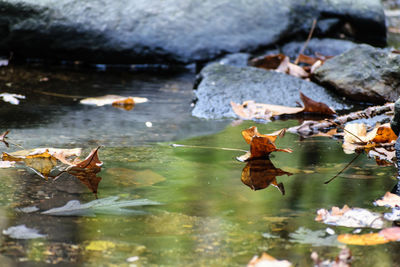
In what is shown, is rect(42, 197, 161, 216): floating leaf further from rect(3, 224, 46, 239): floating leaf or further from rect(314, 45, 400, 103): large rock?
rect(314, 45, 400, 103): large rock

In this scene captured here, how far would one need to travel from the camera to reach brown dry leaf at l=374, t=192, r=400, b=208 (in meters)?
1.63

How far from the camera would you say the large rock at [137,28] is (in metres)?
4.38

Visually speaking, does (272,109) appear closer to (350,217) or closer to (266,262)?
(350,217)

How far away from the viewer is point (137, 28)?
14.6 feet

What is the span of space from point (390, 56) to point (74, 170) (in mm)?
2205

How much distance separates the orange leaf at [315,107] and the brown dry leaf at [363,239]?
1.64 meters

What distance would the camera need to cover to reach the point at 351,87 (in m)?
3.31

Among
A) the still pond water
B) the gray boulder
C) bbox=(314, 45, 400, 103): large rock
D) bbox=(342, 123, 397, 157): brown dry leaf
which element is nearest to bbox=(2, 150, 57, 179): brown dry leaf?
the still pond water

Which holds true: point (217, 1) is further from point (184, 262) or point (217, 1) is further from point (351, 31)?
point (184, 262)

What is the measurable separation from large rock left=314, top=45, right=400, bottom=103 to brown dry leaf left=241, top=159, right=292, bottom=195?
1429 millimetres

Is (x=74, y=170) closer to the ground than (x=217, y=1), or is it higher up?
closer to the ground

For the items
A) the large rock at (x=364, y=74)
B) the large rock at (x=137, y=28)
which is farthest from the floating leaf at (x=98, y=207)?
the large rock at (x=137, y=28)

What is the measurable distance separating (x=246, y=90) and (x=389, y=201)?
175 cm

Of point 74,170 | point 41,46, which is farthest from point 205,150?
point 41,46
